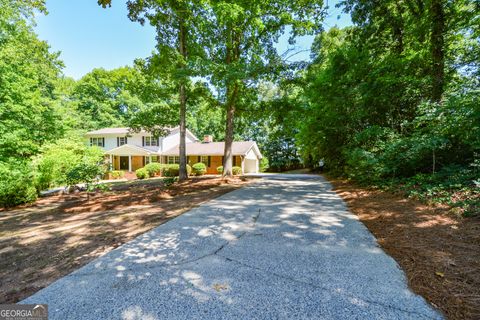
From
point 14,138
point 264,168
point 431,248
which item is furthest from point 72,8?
point 264,168

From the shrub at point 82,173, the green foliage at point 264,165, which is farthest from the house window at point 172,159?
the shrub at point 82,173

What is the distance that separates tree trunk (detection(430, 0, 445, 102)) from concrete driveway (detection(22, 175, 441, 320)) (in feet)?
24.8

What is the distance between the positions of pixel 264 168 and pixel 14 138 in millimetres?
25801

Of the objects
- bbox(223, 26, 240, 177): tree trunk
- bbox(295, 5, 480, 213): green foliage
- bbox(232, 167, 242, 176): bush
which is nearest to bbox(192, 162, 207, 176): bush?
bbox(232, 167, 242, 176): bush

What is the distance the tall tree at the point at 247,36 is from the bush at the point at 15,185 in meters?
9.05

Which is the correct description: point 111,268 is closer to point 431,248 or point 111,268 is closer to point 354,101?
point 431,248

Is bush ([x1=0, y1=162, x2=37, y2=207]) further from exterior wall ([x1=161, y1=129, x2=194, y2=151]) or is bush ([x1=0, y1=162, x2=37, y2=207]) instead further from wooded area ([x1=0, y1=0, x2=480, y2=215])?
exterior wall ([x1=161, y1=129, x2=194, y2=151])

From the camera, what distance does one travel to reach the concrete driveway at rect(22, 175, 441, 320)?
1857mm

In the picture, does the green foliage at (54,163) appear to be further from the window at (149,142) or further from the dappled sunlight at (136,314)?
the dappled sunlight at (136,314)

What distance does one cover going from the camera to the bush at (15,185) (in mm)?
8102

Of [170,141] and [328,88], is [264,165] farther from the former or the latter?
[328,88]

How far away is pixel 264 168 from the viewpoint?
30.8 m

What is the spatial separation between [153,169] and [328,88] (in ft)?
55.6

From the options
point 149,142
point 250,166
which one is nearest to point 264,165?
point 250,166
